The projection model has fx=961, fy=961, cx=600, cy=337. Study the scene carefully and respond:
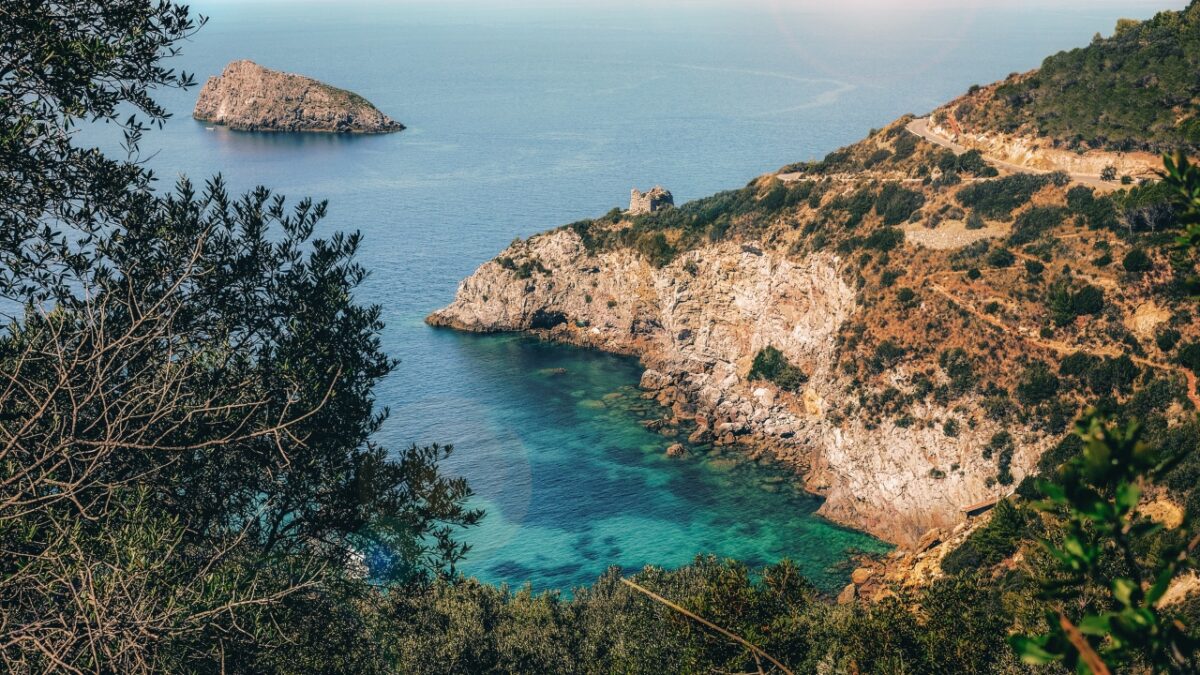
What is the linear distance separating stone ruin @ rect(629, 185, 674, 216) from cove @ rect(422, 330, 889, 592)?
24.3m

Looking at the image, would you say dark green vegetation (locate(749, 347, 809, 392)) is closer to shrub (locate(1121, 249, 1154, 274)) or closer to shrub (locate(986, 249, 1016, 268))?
shrub (locate(986, 249, 1016, 268))

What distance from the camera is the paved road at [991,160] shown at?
243ft

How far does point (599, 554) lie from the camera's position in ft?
222

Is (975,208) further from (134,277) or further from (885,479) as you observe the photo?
(134,277)

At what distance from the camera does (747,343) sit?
89438mm

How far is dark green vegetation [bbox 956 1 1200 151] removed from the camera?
76250 millimetres

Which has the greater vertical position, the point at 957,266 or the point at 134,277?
the point at 134,277

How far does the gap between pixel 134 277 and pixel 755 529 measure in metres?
57.7

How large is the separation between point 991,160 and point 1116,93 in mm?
10926

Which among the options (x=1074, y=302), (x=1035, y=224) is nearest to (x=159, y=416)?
(x=1074, y=302)

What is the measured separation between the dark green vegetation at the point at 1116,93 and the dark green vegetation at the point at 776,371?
29.3 meters

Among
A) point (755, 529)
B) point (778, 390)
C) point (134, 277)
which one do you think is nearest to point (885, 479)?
point (755, 529)

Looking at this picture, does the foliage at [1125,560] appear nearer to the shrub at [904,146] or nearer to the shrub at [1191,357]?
the shrub at [1191,357]

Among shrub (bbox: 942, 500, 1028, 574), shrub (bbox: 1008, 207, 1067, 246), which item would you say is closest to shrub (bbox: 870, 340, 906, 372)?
shrub (bbox: 1008, 207, 1067, 246)
